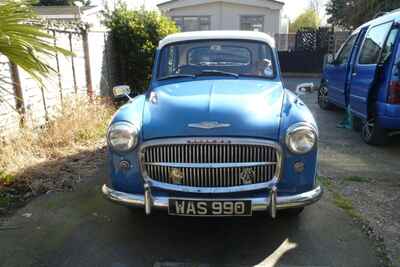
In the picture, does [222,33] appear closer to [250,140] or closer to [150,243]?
[250,140]

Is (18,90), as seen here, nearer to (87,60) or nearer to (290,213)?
(87,60)

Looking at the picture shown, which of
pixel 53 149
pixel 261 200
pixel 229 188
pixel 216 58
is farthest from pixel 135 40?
pixel 261 200

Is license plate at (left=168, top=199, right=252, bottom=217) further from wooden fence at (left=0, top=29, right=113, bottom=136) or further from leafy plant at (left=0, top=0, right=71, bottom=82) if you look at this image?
wooden fence at (left=0, top=29, right=113, bottom=136)

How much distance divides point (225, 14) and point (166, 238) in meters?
19.3

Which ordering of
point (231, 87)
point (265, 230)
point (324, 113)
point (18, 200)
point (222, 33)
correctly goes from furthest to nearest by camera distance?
point (324, 113), point (222, 33), point (18, 200), point (231, 87), point (265, 230)

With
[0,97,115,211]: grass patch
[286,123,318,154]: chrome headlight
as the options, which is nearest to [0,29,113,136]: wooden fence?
[0,97,115,211]: grass patch

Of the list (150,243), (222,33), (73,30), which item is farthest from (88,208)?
(73,30)

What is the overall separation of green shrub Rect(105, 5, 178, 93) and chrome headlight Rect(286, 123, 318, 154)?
687 centimetres

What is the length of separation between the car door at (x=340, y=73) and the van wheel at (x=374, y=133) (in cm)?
128

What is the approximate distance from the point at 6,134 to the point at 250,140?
12.0ft

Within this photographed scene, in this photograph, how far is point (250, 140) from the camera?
9.43 ft

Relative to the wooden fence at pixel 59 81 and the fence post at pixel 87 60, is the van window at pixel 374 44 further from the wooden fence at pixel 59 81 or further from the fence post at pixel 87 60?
the fence post at pixel 87 60

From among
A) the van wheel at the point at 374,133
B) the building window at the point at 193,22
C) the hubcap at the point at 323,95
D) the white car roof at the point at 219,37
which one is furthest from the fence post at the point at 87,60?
the building window at the point at 193,22

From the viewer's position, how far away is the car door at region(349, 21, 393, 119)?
5605 mm
